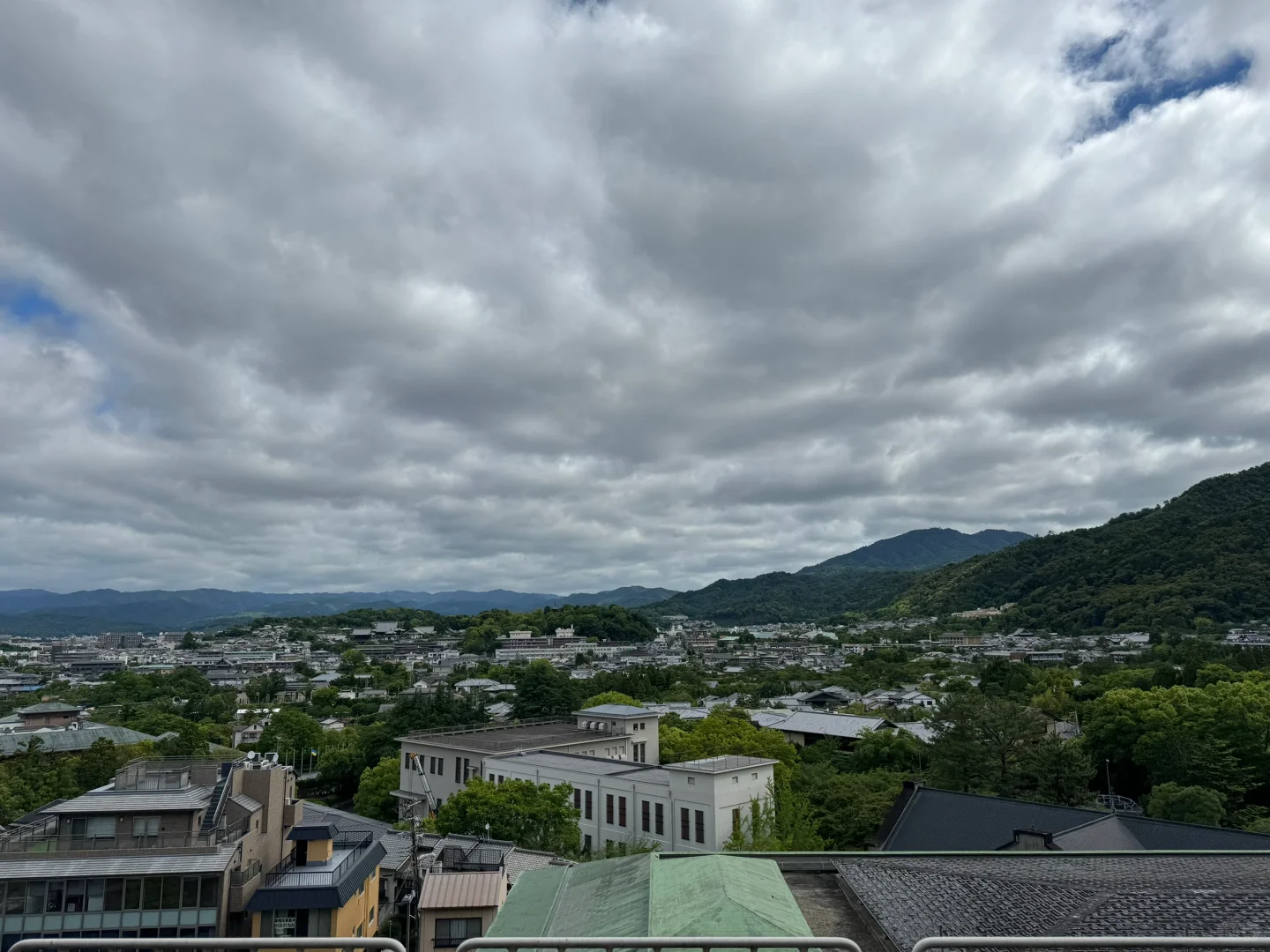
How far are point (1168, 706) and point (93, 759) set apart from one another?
141ft

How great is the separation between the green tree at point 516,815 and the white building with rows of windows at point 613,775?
155 centimetres

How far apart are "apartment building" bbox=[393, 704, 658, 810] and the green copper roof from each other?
74.4ft

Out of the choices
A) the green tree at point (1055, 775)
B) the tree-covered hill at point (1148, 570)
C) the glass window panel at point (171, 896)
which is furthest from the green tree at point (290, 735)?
the tree-covered hill at point (1148, 570)

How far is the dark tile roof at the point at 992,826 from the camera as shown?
54.5ft

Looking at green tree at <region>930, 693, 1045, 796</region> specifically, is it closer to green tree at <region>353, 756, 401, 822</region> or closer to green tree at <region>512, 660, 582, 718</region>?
green tree at <region>353, 756, 401, 822</region>

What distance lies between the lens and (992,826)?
19.0 meters

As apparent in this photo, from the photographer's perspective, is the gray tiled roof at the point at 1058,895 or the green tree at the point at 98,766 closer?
the gray tiled roof at the point at 1058,895

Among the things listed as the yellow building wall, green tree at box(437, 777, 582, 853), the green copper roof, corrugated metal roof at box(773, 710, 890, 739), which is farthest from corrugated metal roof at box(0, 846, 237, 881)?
corrugated metal roof at box(773, 710, 890, 739)

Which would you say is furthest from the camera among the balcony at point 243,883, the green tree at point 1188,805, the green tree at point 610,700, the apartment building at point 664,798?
the green tree at point 610,700

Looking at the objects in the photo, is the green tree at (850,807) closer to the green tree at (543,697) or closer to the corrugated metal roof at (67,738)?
the green tree at (543,697)

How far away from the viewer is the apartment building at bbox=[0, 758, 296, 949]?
15.0m

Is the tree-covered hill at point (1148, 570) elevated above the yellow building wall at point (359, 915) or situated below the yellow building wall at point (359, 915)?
above

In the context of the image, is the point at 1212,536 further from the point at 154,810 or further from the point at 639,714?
the point at 154,810

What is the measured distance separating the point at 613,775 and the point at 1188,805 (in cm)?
1748
